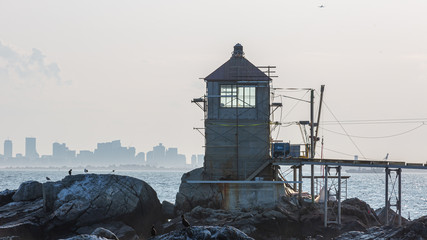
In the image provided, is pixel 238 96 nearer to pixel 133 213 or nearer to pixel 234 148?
pixel 234 148

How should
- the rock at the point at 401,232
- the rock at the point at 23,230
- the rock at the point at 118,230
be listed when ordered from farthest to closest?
1. the rock at the point at 118,230
2. the rock at the point at 23,230
3. the rock at the point at 401,232

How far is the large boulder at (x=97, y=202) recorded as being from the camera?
48094 millimetres

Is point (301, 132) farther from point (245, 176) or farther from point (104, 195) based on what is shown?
point (104, 195)

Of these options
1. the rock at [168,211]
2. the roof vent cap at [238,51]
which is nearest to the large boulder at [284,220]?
the rock at [168,211]

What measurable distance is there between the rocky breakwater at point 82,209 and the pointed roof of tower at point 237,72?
1064 cm

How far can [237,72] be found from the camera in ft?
184

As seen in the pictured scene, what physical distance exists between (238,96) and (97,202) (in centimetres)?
1412

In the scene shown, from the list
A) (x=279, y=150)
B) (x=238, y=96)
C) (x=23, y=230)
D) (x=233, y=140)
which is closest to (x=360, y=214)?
(x=279, y=150)

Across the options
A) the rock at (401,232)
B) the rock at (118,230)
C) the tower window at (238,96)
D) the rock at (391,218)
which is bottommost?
the rock at (118,230)

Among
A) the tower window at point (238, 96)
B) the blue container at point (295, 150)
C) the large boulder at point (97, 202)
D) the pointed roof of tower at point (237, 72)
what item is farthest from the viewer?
the blue container at point (295, 150)

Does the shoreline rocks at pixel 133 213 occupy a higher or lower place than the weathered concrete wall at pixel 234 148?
lower

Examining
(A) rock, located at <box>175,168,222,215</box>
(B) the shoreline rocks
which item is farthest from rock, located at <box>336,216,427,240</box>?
(A) rock, located at <box>175,168,222,215</box>

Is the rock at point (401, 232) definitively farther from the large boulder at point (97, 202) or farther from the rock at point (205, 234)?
the large boulder at point (97, 202)

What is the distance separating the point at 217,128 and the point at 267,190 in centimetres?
618
